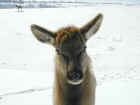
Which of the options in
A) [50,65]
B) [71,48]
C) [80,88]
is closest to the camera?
[71,48]

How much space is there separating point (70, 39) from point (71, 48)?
12 centimetres

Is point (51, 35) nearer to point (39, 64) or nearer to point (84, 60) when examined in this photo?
point (84, 60)

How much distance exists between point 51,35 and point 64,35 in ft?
0.71

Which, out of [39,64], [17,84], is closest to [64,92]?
[17,84]

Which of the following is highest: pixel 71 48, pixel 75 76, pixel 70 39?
pixel 70 39

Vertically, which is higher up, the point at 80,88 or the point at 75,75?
the point at 75,75

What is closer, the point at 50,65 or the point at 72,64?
the point at 72,64

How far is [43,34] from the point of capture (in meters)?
2.48

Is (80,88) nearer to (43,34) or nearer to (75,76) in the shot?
(75,76)

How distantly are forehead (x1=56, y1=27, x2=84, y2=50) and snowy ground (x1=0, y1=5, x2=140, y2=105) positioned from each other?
2100 millimetres

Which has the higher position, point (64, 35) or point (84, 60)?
point (64, 35)

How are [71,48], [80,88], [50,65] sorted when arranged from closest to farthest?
[71,48]
[80,88]
[50,65]

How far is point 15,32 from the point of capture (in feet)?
43.7

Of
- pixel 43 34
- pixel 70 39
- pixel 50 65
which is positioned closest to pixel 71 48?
pixel 70 39
